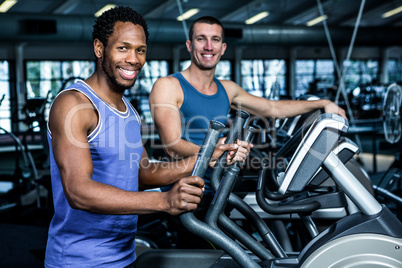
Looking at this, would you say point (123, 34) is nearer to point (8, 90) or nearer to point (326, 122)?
point (326, 122)

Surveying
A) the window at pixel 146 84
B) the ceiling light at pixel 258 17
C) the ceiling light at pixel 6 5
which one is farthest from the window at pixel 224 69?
the ceiling light at pixel 6 5

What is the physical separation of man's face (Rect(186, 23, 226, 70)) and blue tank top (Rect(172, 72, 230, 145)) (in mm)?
126

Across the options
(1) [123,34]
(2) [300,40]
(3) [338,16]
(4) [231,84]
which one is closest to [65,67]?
(2) [300,40]

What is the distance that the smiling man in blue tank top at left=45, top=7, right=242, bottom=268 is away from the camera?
994 mm

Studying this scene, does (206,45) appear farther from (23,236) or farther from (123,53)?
(23,236)

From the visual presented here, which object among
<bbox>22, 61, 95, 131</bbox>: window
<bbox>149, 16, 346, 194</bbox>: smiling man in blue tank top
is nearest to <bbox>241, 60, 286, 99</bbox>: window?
<bbox>22, 61, 95, 131</bbox>: window

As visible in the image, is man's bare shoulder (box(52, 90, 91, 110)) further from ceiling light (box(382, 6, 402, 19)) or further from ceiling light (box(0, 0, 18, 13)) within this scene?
ceiling light (box(382, 6, 402, 19))

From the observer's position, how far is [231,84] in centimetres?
213

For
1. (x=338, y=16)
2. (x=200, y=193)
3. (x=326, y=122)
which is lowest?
(x=200, y=193)

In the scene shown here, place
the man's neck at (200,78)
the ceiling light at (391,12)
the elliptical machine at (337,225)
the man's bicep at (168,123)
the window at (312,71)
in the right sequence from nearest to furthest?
the elliptical machine at (337,225) < the man's bicep at (168,123) < the man's neck at (200,78) < the ceiling light at (391,12) < the window at (312,71)

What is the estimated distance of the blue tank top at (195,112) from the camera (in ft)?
6.19

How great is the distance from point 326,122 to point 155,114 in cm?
91

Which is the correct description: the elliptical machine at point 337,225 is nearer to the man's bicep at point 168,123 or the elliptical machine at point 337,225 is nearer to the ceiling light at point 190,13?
the man's bicep at point 168,123

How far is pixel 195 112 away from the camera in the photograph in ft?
6.20
